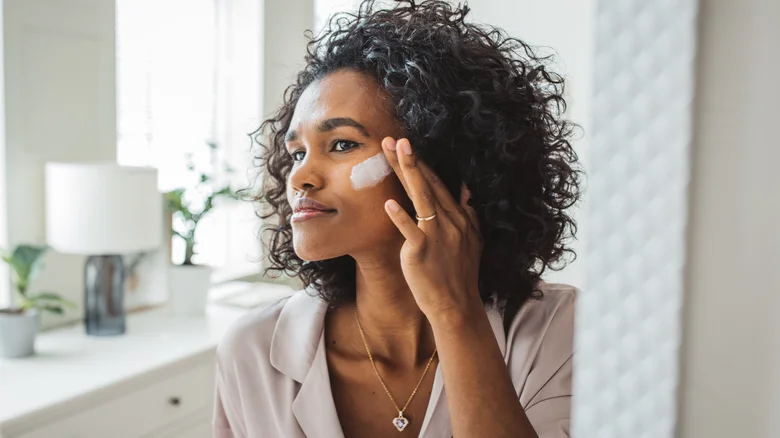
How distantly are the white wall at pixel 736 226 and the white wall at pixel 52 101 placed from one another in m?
2.06

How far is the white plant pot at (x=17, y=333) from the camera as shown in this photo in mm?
1751

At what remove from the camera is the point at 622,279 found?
0.19 metres

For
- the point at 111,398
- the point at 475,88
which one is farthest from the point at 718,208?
the point at 111,398

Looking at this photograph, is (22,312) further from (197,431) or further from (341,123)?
(341,123)

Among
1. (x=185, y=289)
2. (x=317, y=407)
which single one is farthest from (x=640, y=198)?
(x=185, y=289)

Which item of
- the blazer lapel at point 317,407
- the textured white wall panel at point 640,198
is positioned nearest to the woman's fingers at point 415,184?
the blazer lapel at point 317,407

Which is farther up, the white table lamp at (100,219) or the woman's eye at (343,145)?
the woman's eye at (343,145)

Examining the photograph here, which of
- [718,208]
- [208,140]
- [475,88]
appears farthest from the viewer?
[208,140]

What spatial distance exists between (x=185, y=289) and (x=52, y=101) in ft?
2.30

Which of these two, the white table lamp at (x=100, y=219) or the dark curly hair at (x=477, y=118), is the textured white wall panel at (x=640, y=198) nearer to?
the dark curly hair at (x=477, y=118)

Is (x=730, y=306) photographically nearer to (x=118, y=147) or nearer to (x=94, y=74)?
(x=94, y=74)

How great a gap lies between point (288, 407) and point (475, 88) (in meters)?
0.53

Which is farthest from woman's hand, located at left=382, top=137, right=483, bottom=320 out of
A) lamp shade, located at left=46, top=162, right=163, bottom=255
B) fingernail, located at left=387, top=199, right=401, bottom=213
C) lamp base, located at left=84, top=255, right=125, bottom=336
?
lamp base, located at left=84, top=255, right=125, bottom=336

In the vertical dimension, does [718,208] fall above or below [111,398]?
above
